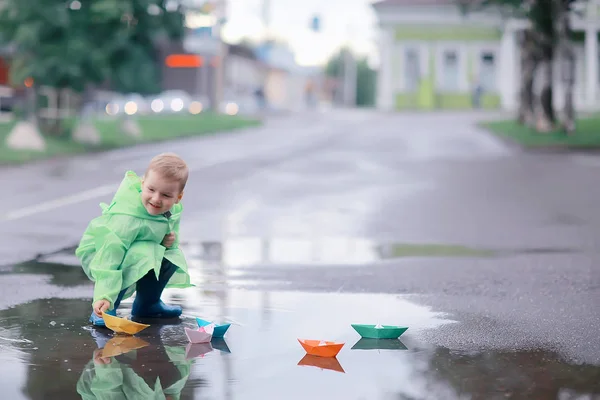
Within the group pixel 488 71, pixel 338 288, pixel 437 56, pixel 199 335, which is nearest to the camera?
pixel 199 335

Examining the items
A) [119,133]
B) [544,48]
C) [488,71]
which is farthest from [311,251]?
[488,71]

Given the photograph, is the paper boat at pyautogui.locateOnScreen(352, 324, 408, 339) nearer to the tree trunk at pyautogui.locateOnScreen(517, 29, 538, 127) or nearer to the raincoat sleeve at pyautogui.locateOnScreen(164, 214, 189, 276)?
the raincoat sleeve at pyautogui.locateOnScreen(164, 214, 189, 276)

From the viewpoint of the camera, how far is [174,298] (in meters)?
8.12

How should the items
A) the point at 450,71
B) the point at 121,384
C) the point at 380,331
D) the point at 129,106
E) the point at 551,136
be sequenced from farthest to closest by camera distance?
the point at 129,106
the point at 450,71
the point at 551,136
the point at 380,331
the point at 121,384

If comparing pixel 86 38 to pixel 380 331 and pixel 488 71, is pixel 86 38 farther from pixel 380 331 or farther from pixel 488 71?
pixel 488 71

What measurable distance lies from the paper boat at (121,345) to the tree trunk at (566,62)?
27.6 meters

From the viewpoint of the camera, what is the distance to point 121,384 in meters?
5.41

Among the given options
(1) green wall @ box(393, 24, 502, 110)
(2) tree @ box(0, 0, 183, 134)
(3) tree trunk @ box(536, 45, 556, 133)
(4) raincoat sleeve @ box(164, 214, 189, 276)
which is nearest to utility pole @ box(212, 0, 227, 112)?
(1) green wall @ box(393, 24, 502, 110)

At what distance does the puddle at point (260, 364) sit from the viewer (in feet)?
17.5

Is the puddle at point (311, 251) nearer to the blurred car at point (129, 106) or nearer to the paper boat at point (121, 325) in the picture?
the paper boat at point (121, 325)

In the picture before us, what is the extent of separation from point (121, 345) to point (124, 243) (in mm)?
834

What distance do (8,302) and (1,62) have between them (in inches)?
2300

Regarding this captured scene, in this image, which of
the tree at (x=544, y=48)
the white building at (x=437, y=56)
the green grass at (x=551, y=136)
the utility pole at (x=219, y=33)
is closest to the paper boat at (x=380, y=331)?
the green grass at (x=551, y=136)

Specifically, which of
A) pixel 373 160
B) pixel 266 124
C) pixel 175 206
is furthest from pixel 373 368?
pixel 266 124
